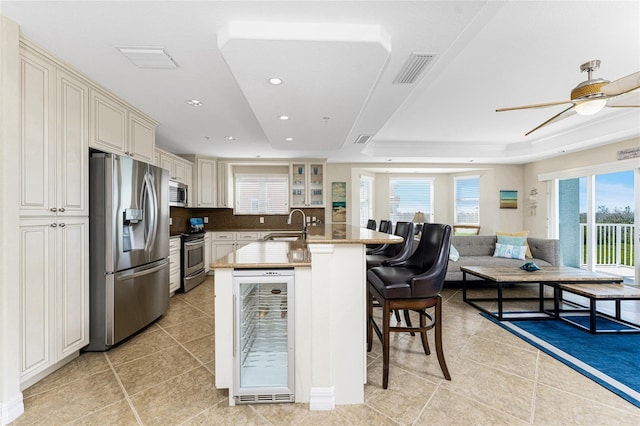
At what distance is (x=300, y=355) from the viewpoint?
1.80 metres

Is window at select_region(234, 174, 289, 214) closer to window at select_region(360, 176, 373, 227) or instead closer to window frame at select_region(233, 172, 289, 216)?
window frame at select_region(233, 172, 289, 216)

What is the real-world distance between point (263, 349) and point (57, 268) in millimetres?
1666

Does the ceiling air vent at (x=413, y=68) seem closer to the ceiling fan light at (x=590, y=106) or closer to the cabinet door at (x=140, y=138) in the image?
the ceiling fan light at (x=590, y=106)

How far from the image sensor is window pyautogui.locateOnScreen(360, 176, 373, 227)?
7031mm

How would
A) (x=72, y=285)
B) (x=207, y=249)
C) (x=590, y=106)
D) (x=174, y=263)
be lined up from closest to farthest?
1. (x=72, y=285)
2. (x=590, y=106)
3. (x=174, y=263)
4. (x=207, y=249)

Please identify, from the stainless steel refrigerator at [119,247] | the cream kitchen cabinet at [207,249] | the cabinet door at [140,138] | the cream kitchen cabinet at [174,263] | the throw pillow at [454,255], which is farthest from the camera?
the cream kitchen cabinet at [207,249]

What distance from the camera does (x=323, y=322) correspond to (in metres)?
1.78

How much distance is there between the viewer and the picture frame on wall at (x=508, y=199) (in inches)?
254

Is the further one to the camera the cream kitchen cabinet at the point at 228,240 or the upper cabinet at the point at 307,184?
the upper cabinet at the point at 307,184

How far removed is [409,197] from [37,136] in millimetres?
6832

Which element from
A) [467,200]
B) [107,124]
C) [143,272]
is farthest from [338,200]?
[107,124]

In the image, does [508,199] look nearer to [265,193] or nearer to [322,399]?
[265,193]

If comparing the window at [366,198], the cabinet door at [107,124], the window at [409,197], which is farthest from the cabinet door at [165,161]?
the window at [409,197]

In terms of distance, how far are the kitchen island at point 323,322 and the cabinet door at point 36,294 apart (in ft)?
4.24
